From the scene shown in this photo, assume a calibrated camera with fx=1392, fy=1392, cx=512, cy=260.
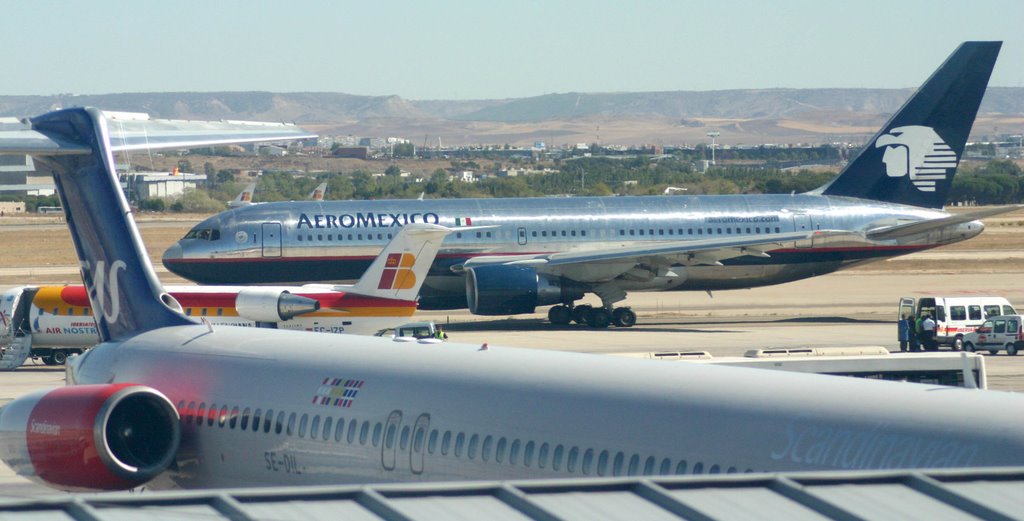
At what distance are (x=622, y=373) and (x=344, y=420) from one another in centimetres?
308

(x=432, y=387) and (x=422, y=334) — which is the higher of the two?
(x=432, y=387)

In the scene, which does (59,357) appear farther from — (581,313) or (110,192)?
(110,192)

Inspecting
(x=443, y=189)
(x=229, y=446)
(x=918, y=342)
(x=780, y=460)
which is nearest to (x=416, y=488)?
(x=780, y=460)

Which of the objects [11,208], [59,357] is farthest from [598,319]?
[11,208]

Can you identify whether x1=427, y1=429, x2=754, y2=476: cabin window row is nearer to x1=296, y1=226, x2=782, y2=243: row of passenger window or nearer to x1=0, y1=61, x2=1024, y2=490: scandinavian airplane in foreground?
x1=0, y1=61, x2=1024, y2=490: scandinavian airplane in foreground

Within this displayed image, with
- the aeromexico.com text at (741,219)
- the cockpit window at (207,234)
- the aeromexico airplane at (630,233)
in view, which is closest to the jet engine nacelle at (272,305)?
the aeromexico airplane at (630,233)

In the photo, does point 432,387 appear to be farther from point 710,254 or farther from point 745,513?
point 710,254

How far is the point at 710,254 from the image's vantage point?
1597 inches

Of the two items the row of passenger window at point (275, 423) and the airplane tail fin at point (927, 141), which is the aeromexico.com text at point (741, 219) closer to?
the airplane tail fin at point (927, 141)

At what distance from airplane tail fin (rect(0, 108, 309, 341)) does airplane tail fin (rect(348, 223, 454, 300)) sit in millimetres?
12073

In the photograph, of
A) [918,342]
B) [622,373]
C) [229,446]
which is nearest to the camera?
[622,373]

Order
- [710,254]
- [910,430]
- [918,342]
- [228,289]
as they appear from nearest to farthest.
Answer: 1. [910,430]
2. [228,289]
3. [918,342]
4. [710,254]

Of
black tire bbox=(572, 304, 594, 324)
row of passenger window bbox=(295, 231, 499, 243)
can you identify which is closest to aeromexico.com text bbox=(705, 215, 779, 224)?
black tire bbox=(572, 304, 594, 324)

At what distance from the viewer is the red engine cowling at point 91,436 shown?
14523mm
